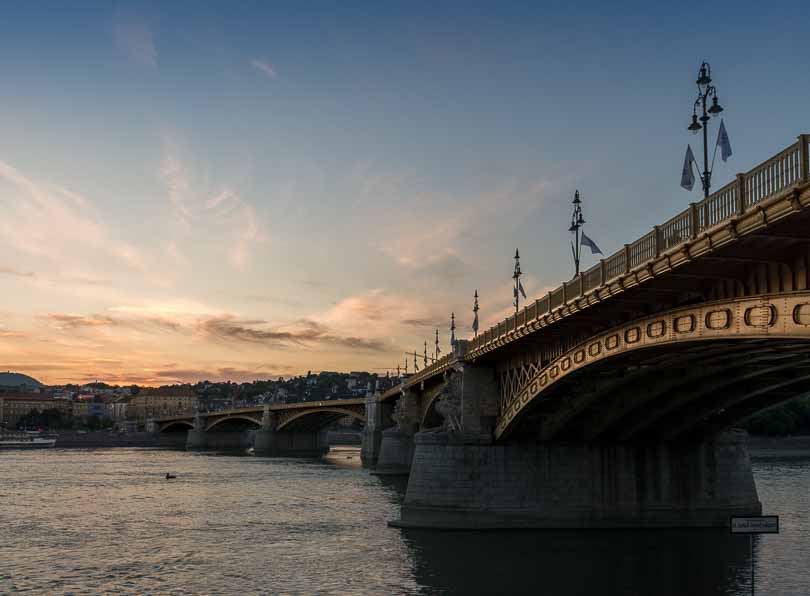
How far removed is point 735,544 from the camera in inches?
1581

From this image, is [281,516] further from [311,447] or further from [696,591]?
[311,447]

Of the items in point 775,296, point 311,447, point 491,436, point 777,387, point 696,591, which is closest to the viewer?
point 775,296

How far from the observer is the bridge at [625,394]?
24.8 metres

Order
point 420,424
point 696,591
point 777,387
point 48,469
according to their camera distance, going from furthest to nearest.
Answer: point 48,469 < point 420,424 < point 777,387 < point 696,591

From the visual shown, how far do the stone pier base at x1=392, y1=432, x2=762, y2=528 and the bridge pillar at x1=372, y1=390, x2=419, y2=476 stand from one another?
43.8m

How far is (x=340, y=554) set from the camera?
1517 inches

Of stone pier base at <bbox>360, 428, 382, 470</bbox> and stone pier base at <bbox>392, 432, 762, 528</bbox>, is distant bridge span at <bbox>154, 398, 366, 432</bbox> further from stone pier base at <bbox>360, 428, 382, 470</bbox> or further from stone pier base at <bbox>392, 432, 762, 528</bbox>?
stone pier base at <bbox>392, 432, 762, 528</bbox>

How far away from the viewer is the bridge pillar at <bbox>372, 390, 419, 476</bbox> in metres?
89.0

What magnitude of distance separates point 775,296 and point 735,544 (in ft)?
72.4

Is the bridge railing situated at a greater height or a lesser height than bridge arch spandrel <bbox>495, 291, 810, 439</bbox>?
greater

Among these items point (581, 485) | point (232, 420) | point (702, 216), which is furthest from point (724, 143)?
point (232, 420)

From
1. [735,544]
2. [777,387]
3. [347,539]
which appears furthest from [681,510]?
[347,539]

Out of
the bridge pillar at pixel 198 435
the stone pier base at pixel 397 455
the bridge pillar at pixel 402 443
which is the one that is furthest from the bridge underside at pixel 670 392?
the bridge pillar at pixel 198 435

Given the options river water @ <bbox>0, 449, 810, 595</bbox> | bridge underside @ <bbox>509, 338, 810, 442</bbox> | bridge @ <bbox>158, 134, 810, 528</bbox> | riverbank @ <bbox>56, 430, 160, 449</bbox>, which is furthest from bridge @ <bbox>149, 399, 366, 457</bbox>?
bridge underside @ <bbox>509, 338, 810, 442</bbox>
